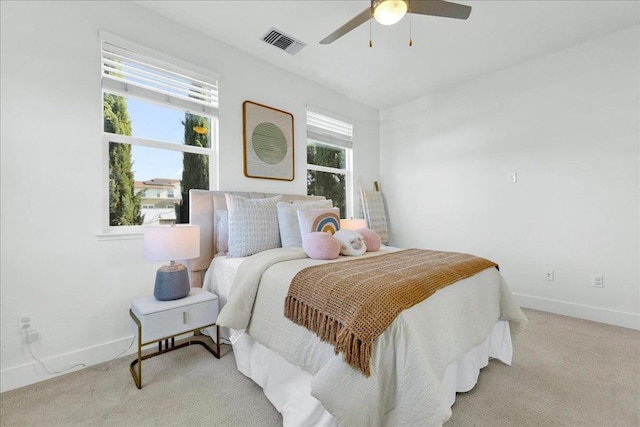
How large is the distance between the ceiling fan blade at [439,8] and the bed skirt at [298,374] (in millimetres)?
2085

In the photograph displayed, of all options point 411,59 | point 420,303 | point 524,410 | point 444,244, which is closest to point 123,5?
point 411,59

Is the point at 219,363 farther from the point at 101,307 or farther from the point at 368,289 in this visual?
the point at 368,289

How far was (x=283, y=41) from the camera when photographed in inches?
114

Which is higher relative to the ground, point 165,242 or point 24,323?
point 165,242

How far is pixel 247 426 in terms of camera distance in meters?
1.48

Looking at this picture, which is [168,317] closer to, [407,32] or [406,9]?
[406,9]

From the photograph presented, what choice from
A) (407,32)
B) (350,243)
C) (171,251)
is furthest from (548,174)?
(171,251)

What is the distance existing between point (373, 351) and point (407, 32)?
2.86m

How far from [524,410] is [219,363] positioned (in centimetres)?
192

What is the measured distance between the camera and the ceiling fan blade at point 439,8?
5.77 ft

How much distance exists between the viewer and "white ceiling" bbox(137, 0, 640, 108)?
7.95 ft

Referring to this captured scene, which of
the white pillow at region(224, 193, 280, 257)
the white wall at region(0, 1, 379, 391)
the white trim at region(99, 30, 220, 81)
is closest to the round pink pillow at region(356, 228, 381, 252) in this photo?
the white pillow at region(224, 193, 280, 257)

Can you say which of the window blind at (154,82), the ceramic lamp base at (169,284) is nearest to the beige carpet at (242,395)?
the ceramic lamp base at (169,284)

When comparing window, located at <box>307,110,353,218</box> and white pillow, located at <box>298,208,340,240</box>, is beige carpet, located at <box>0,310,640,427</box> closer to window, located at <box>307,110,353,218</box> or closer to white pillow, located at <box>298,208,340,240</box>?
white pillow, located at <box>298,208,340,240</box>
